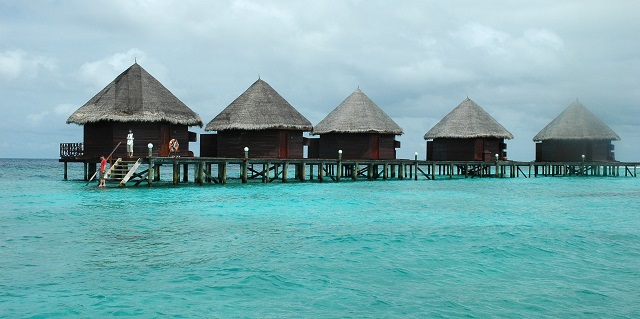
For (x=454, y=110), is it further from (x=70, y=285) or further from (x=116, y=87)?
(x=70, y=285)

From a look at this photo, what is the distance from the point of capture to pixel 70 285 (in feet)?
29.9

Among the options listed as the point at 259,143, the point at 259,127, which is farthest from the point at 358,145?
the point at 259,127

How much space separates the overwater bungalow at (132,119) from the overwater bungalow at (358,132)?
29.5 feet

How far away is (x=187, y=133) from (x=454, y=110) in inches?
803

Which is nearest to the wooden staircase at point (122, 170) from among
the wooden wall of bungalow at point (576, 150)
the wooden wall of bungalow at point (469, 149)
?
the wooden wall of bungalow at point (469, 149)

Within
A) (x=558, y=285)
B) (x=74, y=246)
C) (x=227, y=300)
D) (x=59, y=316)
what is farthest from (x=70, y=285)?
(x=558, y=285)

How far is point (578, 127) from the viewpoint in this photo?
154 feet

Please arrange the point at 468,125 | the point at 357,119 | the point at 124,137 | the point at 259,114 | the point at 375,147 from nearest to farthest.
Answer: the point at 124,137 < the point at 259,114 < the point at 357,119 < the point at 375,147 < the point at 468,125

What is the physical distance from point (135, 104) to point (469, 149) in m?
22.7

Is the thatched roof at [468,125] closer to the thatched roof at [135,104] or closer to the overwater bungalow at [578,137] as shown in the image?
the overwater bungalow at [578,137]

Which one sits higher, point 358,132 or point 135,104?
point 135,104

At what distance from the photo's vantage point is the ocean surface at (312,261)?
8266 millimetres

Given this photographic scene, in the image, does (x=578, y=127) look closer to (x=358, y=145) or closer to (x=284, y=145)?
(x=358, y=145)

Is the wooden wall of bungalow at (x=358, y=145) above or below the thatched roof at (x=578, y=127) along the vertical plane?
below
